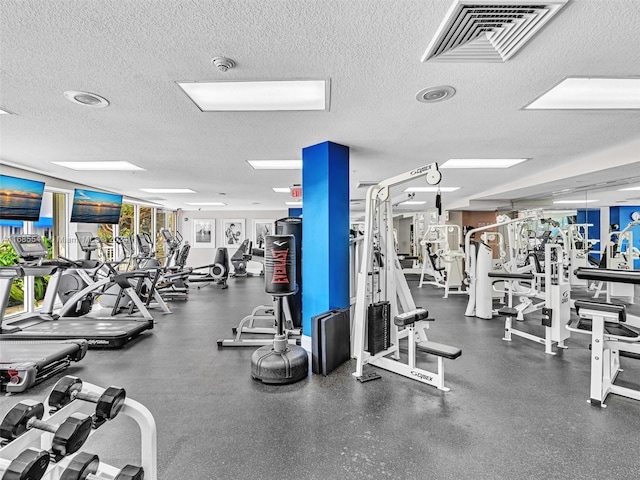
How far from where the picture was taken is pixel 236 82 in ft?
7.02

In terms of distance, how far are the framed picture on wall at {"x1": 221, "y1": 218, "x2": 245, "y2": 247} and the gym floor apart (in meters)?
7.95

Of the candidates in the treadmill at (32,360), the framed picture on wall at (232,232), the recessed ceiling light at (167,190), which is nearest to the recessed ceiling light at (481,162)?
the treadmill at (32,360)

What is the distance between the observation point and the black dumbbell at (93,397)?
1.15m

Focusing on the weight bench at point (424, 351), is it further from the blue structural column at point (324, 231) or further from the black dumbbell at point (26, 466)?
the black dumbbell at point (26, 466)

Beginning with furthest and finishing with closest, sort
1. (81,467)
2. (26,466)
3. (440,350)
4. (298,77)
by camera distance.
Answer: (440,350), (298,77), (81,467), (26,466)

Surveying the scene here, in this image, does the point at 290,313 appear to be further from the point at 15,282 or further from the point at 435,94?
the point at 15,282

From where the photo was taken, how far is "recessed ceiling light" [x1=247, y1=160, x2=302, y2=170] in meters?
4.19

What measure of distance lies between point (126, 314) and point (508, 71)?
5.94 meters

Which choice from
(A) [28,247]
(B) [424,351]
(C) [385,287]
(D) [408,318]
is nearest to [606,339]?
(B) [424,351]

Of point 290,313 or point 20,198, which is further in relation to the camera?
point 20,198

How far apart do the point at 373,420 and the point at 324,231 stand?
173cm

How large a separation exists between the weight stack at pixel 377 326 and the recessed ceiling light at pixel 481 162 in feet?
7.43

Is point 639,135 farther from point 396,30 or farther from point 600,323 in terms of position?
point 396,30

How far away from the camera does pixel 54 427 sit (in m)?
1.05
